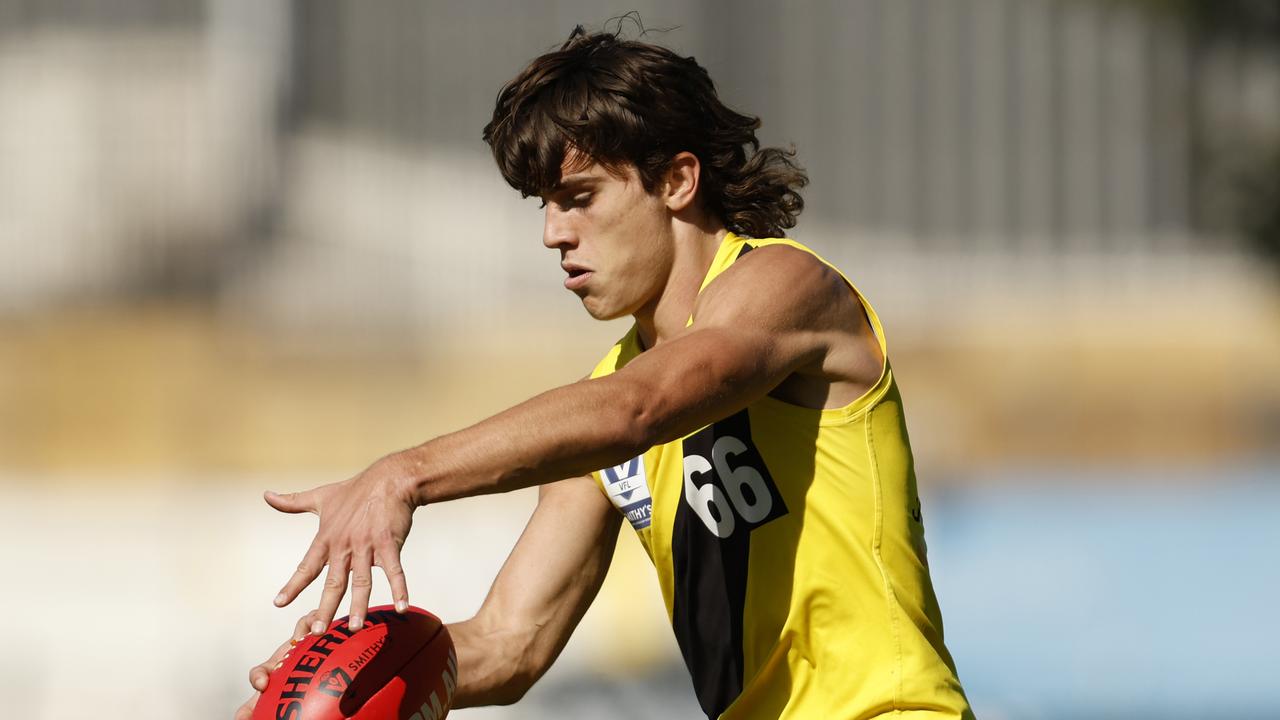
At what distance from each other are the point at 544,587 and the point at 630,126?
1.04 m

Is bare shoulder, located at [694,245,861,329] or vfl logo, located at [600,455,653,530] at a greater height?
bare shoulder, located at [694,245,861,329]

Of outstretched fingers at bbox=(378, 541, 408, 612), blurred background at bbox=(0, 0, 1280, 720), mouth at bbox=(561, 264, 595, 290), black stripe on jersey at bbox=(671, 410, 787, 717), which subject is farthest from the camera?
blurred background at bbox=(0, 0, 1280, 720)

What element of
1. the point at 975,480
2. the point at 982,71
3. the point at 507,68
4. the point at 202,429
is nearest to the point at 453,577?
the point at 202,429

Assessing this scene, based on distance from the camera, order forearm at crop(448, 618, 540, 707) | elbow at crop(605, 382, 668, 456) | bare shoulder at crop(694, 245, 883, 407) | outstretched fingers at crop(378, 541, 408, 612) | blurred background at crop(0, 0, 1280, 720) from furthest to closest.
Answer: blurred background at crop(0, 0, 1280, 720) → forearm at crop(448, 618, 540, 707) → bare shoulder at crop(694, 245, 883, 407) → elbow at crop(605, 382, 668, 456) → outstretched fingers at crop(378, 541, 408, 612)

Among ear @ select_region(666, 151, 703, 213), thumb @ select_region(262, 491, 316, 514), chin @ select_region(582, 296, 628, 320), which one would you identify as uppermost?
ear @ select_region(666, 151, 703, 213)

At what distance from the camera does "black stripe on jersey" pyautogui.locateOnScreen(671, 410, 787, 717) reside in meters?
3.07

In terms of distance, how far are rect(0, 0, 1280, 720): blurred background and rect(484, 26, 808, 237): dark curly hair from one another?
32.3 feet

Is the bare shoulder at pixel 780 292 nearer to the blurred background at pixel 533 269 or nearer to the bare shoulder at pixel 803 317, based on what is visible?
the bare shoulder at pixel 803 317

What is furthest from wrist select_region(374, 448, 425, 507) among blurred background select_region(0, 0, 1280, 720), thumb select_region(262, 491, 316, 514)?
blurred background select_region(0, 0, 1280, 720)

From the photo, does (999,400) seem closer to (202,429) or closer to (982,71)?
(982,71)

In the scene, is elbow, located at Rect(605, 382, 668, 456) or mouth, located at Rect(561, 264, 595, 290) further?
mouth, located at Rect(561, 264, 595, 290)

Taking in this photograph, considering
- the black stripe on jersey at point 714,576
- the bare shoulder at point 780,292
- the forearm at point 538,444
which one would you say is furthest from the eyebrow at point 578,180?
the forearm at point 538,444

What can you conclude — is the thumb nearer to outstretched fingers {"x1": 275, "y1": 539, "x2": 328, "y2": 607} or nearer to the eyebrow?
outstretched fingers {"x1": 275, "y1": 539, "x2": 328, "y2": 607}

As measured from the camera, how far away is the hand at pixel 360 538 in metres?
2.24
